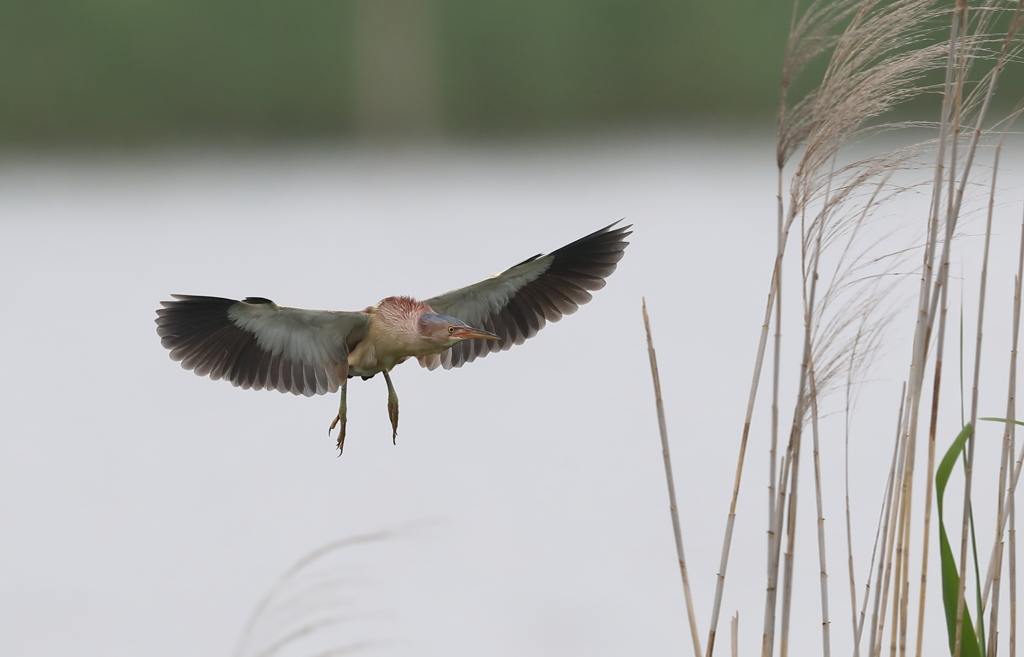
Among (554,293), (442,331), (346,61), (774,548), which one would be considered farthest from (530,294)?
(346,61)

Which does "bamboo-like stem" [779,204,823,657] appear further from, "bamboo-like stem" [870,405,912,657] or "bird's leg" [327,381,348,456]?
Result: "bird's leg" [327,381,348,456]

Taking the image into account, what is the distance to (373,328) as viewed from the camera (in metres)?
1.64

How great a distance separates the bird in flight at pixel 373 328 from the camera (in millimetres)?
1617

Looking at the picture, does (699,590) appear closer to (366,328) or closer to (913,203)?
(366,328)

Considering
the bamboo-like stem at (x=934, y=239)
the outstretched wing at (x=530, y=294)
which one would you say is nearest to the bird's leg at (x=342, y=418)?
the outstretched wing at (x=530, y=294)

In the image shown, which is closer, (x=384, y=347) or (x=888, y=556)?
(x=384, y=347)

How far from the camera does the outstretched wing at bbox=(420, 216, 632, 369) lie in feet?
6.28

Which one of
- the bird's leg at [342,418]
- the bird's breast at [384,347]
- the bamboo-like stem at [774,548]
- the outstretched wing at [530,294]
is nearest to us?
the bird's leg at [342,418]

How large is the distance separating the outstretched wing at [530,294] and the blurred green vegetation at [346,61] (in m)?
9.28

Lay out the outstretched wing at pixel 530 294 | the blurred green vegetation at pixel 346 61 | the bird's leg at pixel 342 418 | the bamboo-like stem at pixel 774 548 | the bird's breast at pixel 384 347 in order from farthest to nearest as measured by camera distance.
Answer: the blurred green vegetation at pixel 346 61 < the outstretched wing at pixel 530 294 < the bamboo-like stem at pixel 774 548 < the bird's breast at pixel 384 347 < the bird's leg at pixel 342 418

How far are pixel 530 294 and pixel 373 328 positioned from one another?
440 mm

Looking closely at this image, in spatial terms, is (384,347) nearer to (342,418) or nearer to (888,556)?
(342,418)

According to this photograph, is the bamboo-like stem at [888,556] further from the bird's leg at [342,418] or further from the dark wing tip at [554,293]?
→ the bird's leg at [342,418]

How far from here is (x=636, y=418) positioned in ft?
22.8
